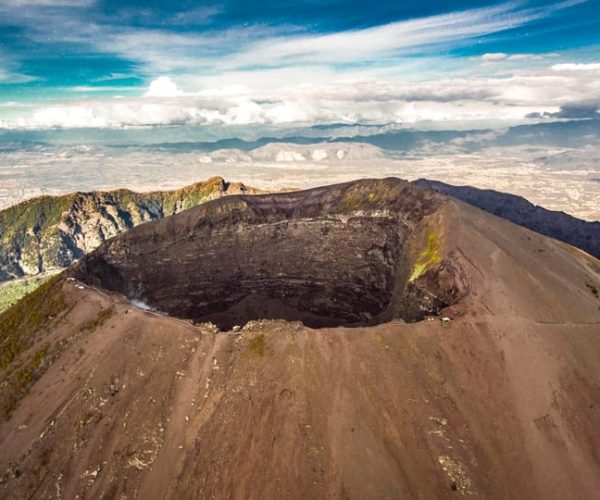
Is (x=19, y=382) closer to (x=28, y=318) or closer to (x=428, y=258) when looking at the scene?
(x=28, y=318)

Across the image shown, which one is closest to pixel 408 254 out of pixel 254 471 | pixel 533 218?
pixel 254 471

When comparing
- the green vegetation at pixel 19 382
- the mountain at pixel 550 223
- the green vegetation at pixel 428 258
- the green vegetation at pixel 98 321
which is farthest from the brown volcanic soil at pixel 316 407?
the mountain at pixel 550 223

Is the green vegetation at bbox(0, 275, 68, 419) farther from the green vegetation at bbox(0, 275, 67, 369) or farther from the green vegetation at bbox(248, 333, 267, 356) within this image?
the green vegetation at bbox(248, 333, 267, 356)

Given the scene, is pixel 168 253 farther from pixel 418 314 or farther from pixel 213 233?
pixel 418 314

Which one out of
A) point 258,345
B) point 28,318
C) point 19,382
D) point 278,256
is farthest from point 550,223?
point 19,382

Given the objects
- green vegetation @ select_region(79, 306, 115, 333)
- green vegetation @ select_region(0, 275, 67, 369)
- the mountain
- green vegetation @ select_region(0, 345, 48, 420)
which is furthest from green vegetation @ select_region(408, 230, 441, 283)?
the mountain

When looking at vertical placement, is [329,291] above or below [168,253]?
below
